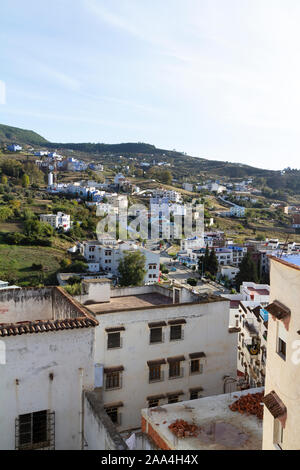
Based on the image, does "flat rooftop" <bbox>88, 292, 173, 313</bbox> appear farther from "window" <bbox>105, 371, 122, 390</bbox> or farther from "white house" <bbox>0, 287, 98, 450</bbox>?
"white house" <bbox>0, 287, 98, 450</bbox>

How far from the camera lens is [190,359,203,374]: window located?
11.1 m

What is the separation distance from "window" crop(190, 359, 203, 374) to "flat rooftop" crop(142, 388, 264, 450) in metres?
2.67

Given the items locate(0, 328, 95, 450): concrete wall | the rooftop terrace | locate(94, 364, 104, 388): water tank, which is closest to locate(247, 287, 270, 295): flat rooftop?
locate(94, 364, 104, 388): water tank

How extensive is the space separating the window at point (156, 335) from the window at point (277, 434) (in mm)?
5656

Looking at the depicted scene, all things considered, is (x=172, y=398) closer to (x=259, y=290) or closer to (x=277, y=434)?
(x=277, y=434)

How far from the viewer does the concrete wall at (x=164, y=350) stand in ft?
33.7

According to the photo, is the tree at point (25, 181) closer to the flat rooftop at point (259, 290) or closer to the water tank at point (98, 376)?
the flat rooftop at point (259, 290)

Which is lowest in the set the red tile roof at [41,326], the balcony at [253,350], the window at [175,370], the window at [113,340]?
the balcony at [253,350]

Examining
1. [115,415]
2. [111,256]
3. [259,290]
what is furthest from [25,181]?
[115,415]

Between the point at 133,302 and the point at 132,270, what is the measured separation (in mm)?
30309

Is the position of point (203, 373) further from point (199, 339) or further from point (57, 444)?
point (57, 444)

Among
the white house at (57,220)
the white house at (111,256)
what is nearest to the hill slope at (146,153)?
the white house at (57,220)

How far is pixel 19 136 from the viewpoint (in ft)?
529

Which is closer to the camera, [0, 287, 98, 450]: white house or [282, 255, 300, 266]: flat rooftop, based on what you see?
[282, 255, 300, 266]: flat rooftop
